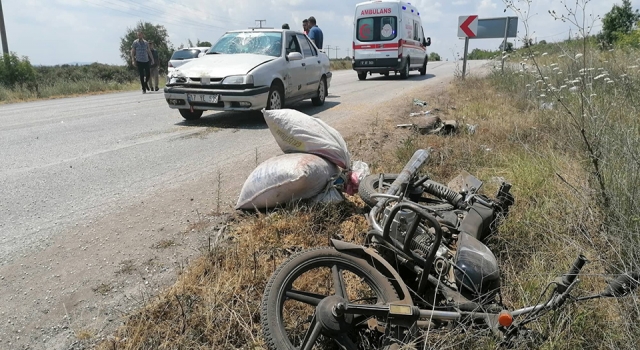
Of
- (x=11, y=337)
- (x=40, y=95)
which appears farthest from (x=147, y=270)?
(x=40, y=95)

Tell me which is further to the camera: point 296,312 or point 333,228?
point 333,228

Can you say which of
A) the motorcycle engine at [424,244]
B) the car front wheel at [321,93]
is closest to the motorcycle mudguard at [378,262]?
the motorcycle engine at [424,244]

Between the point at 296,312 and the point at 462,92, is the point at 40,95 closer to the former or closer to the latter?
the point at 462,92

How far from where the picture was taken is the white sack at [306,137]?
394 centimetres

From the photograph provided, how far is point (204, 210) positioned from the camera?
3.80 m

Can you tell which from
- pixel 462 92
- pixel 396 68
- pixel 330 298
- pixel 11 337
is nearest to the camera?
pixel 330 298

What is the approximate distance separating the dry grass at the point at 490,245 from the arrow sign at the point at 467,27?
9.79 metres

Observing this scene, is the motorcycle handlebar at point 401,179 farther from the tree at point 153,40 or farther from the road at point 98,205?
the tree at point 153,40

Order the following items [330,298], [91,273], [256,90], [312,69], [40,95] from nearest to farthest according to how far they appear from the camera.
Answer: [330,298] → [91,273] → [256,90] → [312,69] → [40,95]

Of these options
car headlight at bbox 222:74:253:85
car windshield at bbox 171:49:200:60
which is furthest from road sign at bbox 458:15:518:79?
car windshield at bbox 171:49:200:60

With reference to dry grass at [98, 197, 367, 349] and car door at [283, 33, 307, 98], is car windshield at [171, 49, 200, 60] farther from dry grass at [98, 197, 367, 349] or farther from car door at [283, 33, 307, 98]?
dry grass at [98, 197, 367, 349]

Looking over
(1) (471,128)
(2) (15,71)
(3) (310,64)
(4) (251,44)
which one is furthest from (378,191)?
(2) (15,71)

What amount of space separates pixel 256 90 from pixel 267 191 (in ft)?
14.4

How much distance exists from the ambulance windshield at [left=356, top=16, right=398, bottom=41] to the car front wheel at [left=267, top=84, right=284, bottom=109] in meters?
11.2
